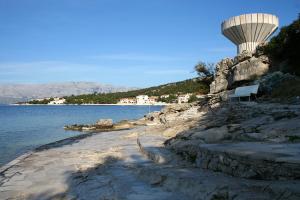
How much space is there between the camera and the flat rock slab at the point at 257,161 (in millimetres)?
6082

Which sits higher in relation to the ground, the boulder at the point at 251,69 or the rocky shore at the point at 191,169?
the boulder at the point at 251,69

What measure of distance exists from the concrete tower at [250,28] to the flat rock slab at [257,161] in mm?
38881

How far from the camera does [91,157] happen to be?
1400cm

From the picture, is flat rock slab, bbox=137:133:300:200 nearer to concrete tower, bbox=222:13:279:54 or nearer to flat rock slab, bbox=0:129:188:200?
flat rock slab, bbox=0:129:188:200

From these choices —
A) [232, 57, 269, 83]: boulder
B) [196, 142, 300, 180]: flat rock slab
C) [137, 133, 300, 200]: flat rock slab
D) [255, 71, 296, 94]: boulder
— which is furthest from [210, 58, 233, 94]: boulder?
[196, 142, 300, 180]: flat rock slab

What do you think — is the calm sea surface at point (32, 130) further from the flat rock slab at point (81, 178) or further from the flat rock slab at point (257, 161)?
the flat rock slab at point (257, 161)

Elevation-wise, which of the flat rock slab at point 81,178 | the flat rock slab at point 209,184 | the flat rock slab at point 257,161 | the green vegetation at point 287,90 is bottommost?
the flat rock slab at point 81,178

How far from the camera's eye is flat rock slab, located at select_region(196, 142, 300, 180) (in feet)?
20.0

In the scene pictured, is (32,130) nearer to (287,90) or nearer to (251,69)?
(251,69)

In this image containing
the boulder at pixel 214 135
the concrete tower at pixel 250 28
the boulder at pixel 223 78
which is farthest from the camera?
the concrete tower at pixel 250 28

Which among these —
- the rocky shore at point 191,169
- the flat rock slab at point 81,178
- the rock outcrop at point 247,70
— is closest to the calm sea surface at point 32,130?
the flat rock slab at point 81,178

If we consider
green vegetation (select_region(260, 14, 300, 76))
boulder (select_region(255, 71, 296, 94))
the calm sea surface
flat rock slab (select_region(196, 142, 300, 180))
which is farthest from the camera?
green vegetation (select_region(260, 14, 300, 76))

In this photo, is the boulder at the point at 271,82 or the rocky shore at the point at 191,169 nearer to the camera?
the rocky shore at the point at 191,169

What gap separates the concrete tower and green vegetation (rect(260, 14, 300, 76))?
41.1ft
